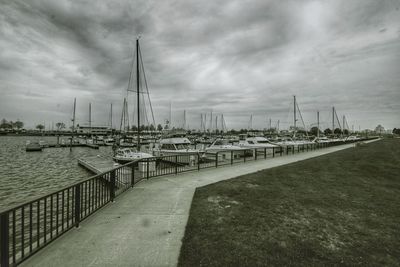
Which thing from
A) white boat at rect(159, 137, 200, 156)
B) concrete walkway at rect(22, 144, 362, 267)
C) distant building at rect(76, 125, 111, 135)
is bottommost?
concrete walkway at rect(22, 144, 362, 267)

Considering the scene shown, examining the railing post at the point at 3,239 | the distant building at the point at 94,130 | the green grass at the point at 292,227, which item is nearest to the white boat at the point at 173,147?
the green grass at the point at 292,227

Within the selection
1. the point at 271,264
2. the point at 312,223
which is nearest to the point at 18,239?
the point at 271,264

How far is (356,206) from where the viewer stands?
6277 mm

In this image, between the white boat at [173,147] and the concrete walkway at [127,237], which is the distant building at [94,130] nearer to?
the white boat at [173,147]

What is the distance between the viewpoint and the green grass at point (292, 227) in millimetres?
3559

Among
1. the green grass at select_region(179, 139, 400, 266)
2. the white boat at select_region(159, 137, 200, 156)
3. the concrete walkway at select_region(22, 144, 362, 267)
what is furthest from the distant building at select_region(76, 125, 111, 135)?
the green grass at select_region(179, 139, 400, 266)

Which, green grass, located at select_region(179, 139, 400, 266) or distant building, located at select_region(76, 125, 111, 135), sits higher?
distant building, located at select_region(76, 125, 111, 135)

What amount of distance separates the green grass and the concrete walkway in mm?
374

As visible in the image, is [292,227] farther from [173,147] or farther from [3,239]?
[173,147]

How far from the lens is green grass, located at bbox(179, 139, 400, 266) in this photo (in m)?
3.56

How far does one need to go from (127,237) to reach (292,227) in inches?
150

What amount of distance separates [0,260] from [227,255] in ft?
11.8

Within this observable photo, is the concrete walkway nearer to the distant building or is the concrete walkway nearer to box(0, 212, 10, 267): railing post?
box(0, 212, 10, 267): railing post

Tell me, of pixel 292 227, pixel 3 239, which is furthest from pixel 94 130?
pixel 292 227
